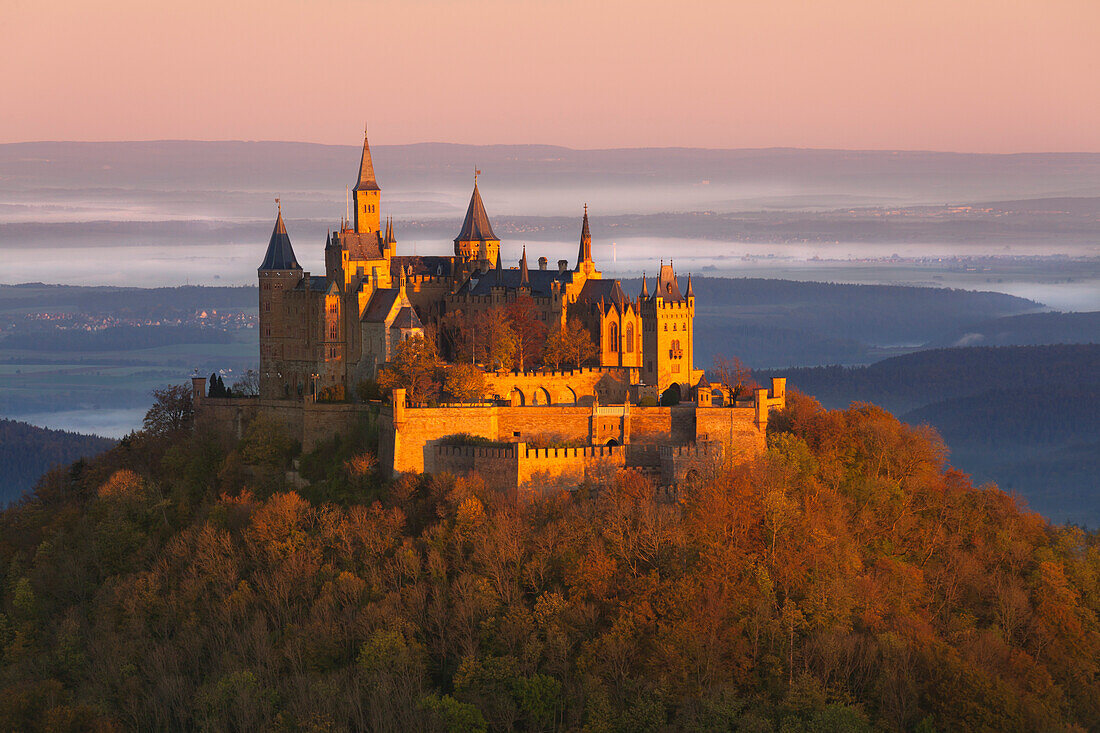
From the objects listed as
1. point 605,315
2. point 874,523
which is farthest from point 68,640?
point 874,523

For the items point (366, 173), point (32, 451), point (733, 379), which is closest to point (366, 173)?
point (366, 173)

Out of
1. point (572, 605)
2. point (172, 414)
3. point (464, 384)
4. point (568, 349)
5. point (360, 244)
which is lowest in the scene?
point (572, 605)

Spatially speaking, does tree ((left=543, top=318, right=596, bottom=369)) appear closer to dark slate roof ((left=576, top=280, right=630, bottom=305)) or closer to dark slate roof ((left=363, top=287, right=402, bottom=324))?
dark slate roof ((left=576, top=280, right=630, bottom=305))

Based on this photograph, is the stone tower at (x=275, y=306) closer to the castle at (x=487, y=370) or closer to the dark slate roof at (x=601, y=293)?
the castle at (x=487, y=370)

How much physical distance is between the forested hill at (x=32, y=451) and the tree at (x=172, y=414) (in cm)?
8549

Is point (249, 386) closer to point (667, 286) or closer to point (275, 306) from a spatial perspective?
→ point (275, 306)

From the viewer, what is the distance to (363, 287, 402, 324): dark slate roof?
80.4 m

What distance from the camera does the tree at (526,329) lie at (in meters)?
82.2

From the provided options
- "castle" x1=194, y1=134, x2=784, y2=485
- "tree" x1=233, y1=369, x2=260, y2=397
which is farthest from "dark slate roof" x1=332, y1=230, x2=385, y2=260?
"tree" x1=233, y1=369, x2=260, y2=397

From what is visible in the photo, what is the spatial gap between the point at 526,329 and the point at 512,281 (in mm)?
3994

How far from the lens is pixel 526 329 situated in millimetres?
83250

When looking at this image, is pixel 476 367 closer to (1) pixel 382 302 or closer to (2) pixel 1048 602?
(1) pixel 382 302

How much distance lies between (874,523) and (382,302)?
1007 inches

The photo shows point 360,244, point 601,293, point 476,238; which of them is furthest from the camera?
point 476,238
